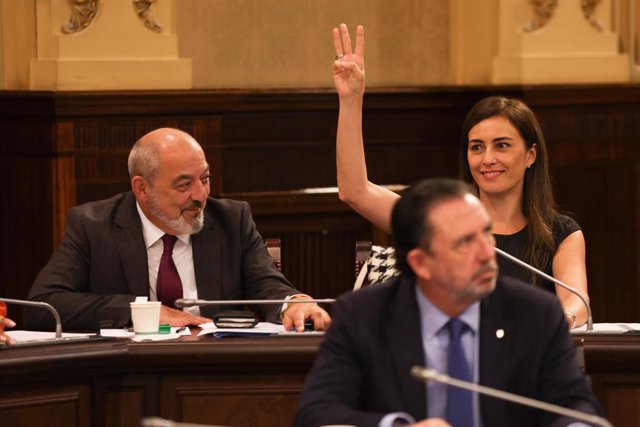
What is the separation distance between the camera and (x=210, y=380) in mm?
4059

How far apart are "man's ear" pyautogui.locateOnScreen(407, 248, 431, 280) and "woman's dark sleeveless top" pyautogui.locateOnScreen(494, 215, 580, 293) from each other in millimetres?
1603

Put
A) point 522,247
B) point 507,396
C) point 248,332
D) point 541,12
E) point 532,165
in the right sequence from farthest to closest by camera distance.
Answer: point 541,12 < point 532,165 < point 522,247 < point 248,332 < point 507,396

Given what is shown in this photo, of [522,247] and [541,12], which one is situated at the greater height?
[541,12]

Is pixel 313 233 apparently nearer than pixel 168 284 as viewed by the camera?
No

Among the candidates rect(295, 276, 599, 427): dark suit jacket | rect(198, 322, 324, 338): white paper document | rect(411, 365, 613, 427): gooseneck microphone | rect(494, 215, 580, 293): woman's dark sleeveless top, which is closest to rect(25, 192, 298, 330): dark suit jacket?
rect(198, 322, 324, 338): white paper document

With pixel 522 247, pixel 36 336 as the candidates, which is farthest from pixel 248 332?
pixel 522 247

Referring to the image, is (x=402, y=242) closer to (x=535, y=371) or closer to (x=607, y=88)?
(x=535, y=371)

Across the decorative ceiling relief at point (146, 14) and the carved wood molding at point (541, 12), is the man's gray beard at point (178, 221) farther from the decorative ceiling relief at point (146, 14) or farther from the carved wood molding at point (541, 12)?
the carved wood molding at point (541, 12)

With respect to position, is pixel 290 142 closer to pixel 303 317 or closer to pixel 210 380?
pixel 303 317

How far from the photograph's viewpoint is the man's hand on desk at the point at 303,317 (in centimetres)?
425

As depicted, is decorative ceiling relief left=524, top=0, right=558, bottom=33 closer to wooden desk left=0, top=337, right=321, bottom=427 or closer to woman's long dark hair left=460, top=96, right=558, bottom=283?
woman's long dark hair left=460, top=96, right=558, bottom=283

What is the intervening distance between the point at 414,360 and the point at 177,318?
1559 millimetres

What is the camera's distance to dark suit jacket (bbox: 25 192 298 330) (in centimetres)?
461

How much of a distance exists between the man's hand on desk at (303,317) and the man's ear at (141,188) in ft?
2.54
